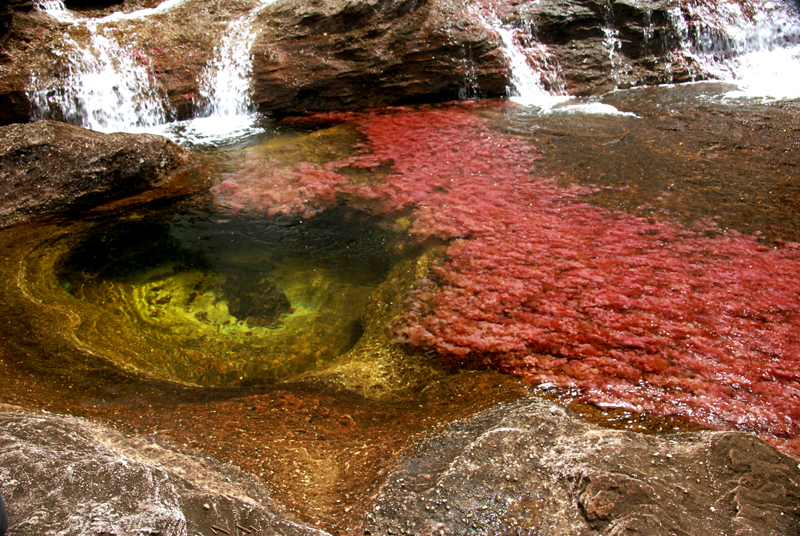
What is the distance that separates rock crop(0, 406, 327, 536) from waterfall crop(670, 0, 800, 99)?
849 centimetres

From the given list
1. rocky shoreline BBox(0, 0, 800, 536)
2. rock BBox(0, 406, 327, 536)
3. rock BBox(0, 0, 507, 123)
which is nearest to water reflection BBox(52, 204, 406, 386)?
rocky shoreline BBox(0, 0, 800, 536)

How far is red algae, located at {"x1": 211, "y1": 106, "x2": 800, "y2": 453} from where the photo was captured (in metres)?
→ 2.32

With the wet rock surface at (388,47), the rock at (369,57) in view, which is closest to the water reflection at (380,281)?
the rock at (369,57)

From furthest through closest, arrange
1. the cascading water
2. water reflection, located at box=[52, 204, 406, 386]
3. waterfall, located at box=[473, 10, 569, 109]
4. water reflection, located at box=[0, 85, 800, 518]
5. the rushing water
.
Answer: waterfall, located at box=[473, 10, 569, 109] < the cascading water < water reflection, located at box=[52, 204, 406, 386] < the rushing water < water reflection, located at box=[0, 85, 800, 518]

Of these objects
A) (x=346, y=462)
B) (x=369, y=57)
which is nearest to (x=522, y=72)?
(x=369, y=57)

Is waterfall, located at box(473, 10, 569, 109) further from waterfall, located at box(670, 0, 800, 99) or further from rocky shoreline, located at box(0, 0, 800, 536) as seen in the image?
rocky shoreline, located at box(0, 0, 800, 536)

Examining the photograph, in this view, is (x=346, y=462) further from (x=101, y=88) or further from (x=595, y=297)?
(x=101, y=88)

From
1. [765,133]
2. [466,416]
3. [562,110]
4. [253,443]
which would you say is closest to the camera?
[253,443]

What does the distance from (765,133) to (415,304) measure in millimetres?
4681

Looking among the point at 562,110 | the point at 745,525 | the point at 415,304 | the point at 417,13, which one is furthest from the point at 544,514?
the point at 417,13

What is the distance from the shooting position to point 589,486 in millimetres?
A: 1487

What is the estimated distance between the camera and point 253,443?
6.21 ft

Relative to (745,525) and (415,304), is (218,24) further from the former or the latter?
(745,525)

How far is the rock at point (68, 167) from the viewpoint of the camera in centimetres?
416
